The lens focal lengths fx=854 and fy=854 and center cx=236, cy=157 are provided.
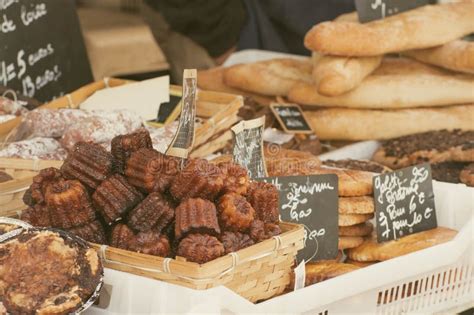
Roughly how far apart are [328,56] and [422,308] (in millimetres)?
1318

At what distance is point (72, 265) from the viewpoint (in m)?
1.74

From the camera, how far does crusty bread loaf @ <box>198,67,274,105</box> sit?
378cm

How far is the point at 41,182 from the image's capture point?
198 centimetres

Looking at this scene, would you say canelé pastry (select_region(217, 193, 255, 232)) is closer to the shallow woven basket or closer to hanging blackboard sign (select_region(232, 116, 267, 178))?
the shallow woven basket

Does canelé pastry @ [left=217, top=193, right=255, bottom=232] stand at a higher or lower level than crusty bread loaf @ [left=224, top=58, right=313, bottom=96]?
higher

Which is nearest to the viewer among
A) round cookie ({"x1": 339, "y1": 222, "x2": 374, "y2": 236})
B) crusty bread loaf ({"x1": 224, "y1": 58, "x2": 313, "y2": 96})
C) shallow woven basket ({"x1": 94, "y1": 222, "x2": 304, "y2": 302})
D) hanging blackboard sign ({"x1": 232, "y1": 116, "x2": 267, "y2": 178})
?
shallow woven basket ({"x1": 94, "y1": 222, "x2": 304, "y2": 302})

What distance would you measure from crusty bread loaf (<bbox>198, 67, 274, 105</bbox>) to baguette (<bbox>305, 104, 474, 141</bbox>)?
1.20 feet

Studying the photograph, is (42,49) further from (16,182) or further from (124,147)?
(124,147)

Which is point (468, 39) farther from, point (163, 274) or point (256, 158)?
point (163, 274)

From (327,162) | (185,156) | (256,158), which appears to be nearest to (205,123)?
(327,162)

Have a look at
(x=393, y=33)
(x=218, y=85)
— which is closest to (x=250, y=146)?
(x=393, y=33)

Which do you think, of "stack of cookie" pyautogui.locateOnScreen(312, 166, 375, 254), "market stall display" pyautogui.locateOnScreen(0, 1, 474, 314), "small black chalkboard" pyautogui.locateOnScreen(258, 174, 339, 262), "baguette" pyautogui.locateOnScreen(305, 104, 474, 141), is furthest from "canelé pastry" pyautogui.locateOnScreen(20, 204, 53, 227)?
"baguette" pyautogui.locateOnScreen(305, 104, 474, 141)

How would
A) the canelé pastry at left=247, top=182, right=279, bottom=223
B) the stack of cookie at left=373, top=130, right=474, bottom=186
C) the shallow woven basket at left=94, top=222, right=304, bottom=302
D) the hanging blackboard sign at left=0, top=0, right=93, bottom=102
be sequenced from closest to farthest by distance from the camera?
the shallow woven basket at left=94, top=222, right=304, bottom=302, the canelé pastry at left=247, top=182, right=279, bottom=223, the stack of cookie at left=373, top=130, right=474, bottom=186, the hanging blackboard sign at left=0, top=0, right=93, bottom=102

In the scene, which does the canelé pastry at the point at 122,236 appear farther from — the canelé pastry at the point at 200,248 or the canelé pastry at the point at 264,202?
the canelé pastry at the point at 264,202
